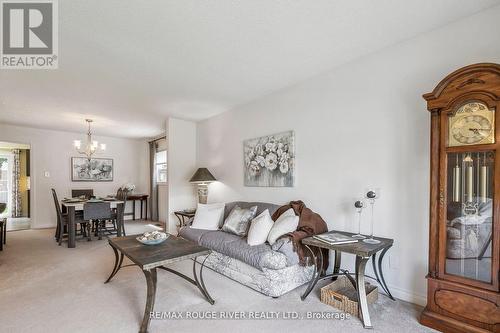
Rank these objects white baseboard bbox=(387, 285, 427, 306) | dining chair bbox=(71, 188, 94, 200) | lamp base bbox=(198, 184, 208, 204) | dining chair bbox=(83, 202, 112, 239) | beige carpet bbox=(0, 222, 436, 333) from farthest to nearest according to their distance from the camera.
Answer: dining chair bbox=(71, 188, 94, 200), lamp base bbox=(198, 184, 208, 204), dining chair bbox=(83, 202, 112, 239), white baseboard bbox=(387, 285, 427, 306), beige carpet bbox=(0, 222, 436, 333)

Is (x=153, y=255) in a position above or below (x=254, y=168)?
below

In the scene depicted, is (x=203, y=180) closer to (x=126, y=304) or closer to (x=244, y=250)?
(x=244, y=250)

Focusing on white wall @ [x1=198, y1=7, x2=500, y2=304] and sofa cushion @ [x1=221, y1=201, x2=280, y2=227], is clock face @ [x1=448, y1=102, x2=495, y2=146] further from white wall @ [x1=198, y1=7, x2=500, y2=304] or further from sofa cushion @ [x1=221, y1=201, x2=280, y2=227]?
sofa cushion @ [x1=221, y1=201, x2=280, y2=227]

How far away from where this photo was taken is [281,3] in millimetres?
1949

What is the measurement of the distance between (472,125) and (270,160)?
2.38 m

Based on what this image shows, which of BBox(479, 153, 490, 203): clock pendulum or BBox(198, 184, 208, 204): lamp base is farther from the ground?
BBox(479, 153, 490, 203): clock pendulum

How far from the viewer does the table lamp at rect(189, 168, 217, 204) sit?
4.79 meters

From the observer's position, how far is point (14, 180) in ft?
25.9

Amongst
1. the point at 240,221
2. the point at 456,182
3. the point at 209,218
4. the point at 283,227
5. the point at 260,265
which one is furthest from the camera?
the point at 209,218

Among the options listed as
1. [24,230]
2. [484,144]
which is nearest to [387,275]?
[484,144]

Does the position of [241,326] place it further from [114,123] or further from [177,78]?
[114,123]

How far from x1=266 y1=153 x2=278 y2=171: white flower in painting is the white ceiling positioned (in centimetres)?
96

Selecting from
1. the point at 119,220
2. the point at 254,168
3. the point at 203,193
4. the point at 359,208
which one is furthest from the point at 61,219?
the point at 359,208

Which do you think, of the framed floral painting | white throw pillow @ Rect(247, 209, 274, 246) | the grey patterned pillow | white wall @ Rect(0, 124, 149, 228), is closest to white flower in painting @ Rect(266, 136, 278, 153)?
the framed floral painting
